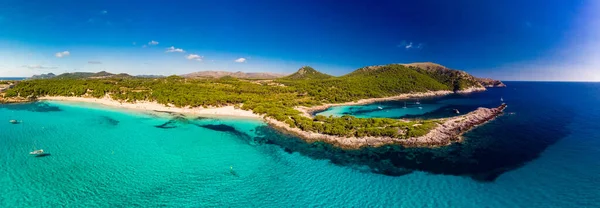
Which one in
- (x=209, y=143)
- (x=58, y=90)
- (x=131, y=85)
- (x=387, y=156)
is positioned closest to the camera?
(x=387, y=156)

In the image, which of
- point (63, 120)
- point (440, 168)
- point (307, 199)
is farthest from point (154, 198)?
point (63, 120)

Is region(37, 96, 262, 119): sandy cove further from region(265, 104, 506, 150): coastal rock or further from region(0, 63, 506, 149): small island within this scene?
region(265, 104, 506, 150): coastal rock

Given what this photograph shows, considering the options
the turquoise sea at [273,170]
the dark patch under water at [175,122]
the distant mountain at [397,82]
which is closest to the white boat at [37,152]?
the turquoise sea at [273,170]

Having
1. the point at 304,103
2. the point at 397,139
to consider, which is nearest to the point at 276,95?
the point at 304,103

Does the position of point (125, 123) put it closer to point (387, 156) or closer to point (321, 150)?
point (321, 150)

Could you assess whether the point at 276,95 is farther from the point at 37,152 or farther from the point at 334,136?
the point at 37,152

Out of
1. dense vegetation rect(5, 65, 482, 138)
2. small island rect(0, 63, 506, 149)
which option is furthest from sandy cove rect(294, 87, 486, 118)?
dense vegetation rect(5, 65, 482, 138)

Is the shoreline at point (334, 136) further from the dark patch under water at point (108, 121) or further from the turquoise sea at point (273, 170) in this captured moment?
the dark patch under water at point (108, 121)

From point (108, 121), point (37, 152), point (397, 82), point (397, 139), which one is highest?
point (397, 82)
